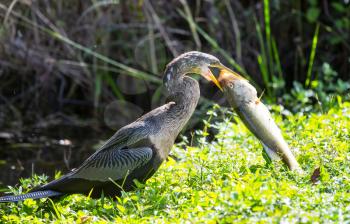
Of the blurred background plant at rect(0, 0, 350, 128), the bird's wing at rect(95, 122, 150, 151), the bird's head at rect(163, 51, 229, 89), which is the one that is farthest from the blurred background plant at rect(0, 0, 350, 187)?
the bird's wing at rect(95, 122, 150, 151)

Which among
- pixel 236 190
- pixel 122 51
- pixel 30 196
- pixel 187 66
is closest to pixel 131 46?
pixel 122 51

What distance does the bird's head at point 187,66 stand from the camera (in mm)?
5191

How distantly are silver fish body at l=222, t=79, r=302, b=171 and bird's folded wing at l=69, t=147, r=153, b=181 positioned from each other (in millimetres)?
747

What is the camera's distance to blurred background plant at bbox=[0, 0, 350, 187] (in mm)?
8531

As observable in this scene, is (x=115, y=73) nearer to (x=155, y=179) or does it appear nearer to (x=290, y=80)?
(x=290, y=80)

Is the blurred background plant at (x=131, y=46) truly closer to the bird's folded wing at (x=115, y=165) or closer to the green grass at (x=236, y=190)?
the green grass at (x=236, y=190)

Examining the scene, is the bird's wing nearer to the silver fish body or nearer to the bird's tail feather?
the bird's tail feather

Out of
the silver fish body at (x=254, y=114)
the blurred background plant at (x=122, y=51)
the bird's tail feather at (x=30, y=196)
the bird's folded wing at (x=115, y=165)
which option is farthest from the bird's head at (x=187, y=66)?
the blurred background plant at (x=122, y=51)

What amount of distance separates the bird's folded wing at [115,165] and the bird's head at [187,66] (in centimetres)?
60

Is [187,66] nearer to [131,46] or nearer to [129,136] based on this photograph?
[129,136]

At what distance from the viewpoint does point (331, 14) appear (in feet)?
31.0

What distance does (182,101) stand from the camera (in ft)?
16.6

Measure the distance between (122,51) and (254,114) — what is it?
4.21 meters

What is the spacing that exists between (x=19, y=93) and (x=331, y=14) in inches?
157
